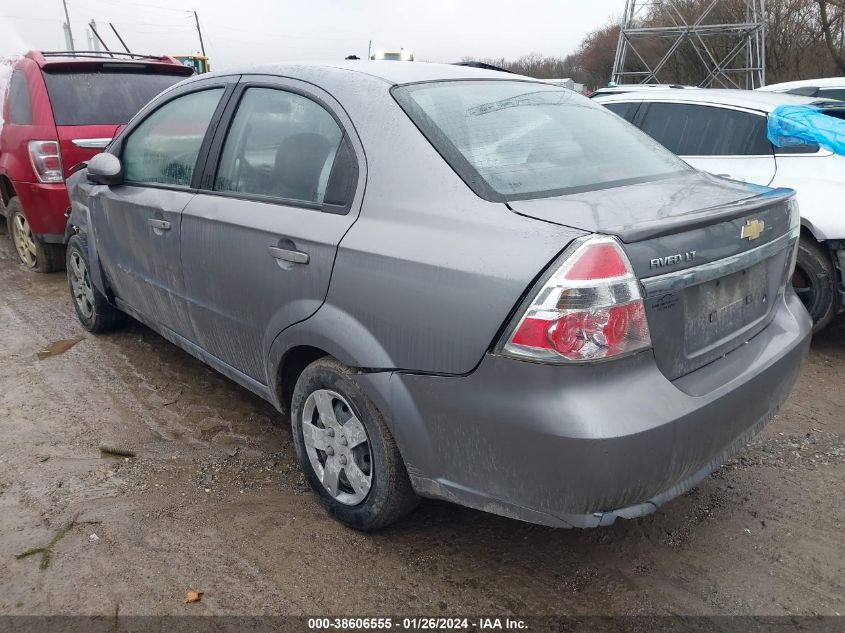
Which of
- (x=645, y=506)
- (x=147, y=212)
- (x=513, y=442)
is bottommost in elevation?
(x=645, y=506)

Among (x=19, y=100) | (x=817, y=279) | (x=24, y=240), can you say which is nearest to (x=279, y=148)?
(x=817, y=279)

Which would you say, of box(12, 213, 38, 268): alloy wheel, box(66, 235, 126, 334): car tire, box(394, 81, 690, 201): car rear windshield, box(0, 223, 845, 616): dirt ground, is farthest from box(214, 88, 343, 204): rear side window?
box(12, 213, 38, 268): alloy wheel

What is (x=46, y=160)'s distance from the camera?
5445 millimetres

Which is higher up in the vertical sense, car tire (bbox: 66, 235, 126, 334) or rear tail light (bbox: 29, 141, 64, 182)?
rear tail light (bbox: 29, 141, 64, 182)

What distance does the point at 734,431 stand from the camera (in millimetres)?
2176

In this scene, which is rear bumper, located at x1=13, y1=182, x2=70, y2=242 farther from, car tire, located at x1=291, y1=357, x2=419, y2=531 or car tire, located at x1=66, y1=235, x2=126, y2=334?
car tire, located at x1=291, y1=357, x2=419, y2=531

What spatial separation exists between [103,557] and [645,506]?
6.29ft

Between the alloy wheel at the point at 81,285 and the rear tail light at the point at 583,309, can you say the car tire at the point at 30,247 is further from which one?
the rear tail light at the point at 583,309

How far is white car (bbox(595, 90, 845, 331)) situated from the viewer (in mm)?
4238

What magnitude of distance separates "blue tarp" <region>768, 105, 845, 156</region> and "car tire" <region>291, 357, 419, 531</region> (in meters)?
3.72

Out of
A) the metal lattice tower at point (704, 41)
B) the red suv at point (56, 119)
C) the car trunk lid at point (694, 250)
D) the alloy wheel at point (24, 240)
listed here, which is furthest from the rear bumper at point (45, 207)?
the metal lattice tower at point (704, 41)

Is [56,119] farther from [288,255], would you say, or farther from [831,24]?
[831,24]

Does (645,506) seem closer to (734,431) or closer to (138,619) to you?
(734,431)

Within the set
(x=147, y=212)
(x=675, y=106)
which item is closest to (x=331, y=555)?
(x=147, y=212)
